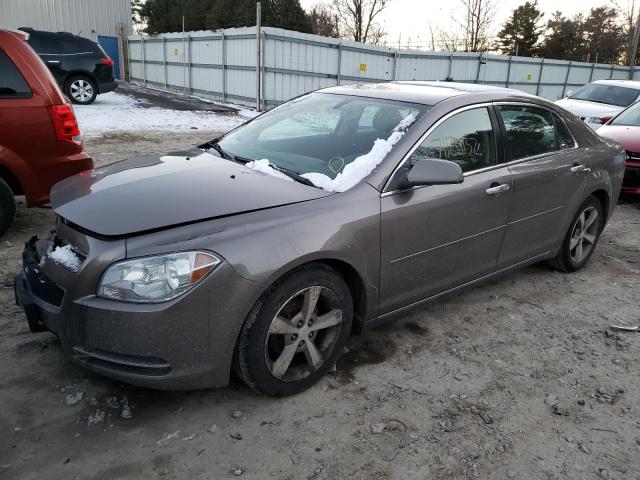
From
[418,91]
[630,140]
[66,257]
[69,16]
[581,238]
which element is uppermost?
[69,16]

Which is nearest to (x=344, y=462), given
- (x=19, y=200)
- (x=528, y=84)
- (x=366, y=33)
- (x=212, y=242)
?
(x=212, y=242)

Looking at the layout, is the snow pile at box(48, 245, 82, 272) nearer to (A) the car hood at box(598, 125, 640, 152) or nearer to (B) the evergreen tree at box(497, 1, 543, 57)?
(A) the car hood at box(598, 125, 640, 152)

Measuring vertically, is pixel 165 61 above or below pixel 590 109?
above

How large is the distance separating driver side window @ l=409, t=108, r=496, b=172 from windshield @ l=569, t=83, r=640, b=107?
32.8ft

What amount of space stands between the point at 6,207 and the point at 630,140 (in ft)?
24.5

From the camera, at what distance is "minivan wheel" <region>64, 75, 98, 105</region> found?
1376cm

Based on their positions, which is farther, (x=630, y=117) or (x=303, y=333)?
(x=630, y=117)

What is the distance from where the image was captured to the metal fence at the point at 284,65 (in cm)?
1608

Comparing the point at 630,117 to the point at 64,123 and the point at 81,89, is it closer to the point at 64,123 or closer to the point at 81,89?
the point at 64,123

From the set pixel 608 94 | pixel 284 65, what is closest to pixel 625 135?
pixel 608 94

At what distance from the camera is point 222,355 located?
8.01 ft

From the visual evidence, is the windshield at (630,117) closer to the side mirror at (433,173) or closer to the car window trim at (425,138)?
the car window trim at (425,138)

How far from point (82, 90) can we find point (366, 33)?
2428cm

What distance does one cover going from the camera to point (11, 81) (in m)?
4.34
